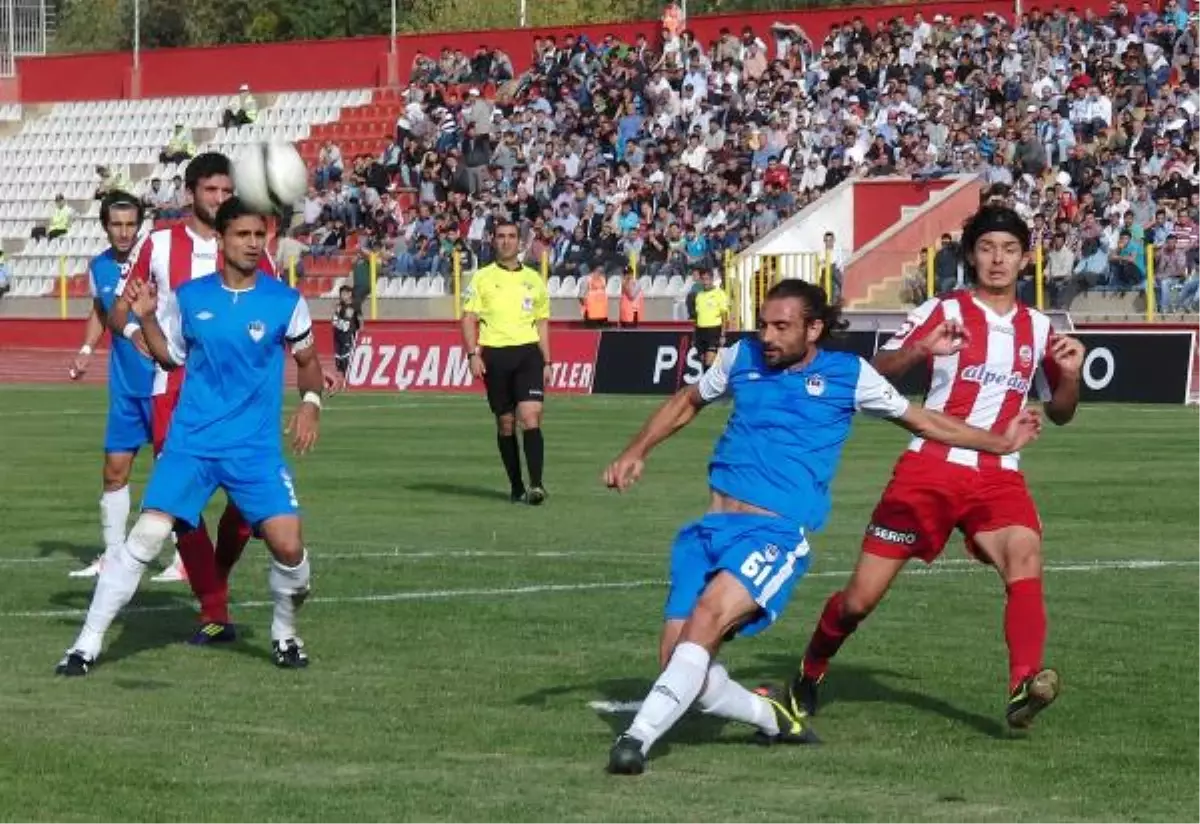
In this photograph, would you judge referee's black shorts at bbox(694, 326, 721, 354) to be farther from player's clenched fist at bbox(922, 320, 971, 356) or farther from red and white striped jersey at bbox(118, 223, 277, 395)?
player's clenched fist at bbox(922, 320, 971, 356)

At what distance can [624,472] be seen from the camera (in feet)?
30.3

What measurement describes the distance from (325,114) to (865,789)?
168ft

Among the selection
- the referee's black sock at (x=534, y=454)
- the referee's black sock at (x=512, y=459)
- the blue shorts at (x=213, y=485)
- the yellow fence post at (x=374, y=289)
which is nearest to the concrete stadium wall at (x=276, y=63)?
the yellow fence post at (x=374, y=289)

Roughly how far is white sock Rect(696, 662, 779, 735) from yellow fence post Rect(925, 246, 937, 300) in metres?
29.9

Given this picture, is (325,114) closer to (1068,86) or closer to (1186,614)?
(1068,86)

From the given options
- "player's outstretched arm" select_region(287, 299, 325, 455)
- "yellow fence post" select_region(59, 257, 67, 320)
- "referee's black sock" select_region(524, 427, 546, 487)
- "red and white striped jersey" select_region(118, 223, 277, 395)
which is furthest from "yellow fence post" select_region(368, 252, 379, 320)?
"player's outstretched arm" select_region(287, 299, 325, 455)

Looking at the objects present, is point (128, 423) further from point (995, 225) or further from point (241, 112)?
point (241, 112)

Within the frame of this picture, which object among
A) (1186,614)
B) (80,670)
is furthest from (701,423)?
(80,670)

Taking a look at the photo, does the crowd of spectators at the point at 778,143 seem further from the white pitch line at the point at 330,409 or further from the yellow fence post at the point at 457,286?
the white pitch line at the point at 330,409

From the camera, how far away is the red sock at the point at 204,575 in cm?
1238

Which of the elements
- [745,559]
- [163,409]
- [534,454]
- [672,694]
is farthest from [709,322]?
[672,694]

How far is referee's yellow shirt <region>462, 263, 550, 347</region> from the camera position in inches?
814

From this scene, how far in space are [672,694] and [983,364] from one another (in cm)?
210

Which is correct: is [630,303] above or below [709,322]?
below
